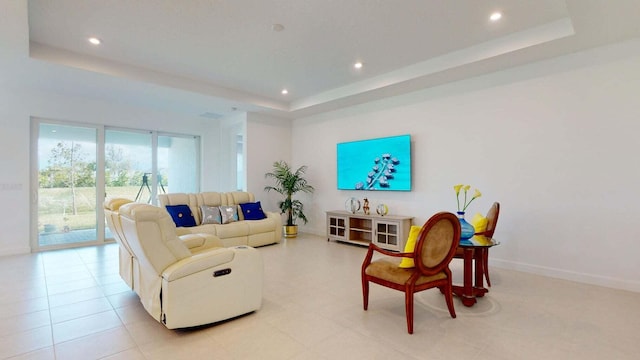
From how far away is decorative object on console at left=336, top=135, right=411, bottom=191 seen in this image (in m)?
5.30

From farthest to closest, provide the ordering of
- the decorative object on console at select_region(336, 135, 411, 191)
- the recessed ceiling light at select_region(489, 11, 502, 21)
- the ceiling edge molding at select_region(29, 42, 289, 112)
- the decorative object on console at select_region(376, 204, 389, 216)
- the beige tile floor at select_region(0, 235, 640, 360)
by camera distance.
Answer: the decorative object on console at select_region(376, 204, 389, 216)
the decorative object on console at select_region(336, 135, 411, 191)
the ceiling edge molding at select_region(29, 42, 289, 112)
the recessed ceiling light at select_region(489, 11, 502, 21)
the beige tile floor at select_region(0, 235, 640, 360)

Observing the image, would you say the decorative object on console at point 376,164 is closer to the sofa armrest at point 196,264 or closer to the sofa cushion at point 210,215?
the sofa cushion at point 210,215

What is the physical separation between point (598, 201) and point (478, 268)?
174 centimetres

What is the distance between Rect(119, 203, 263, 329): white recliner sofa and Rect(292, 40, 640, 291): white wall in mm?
3489

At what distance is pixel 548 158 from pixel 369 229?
9.57 ft

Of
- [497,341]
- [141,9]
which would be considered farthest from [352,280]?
[141,9]

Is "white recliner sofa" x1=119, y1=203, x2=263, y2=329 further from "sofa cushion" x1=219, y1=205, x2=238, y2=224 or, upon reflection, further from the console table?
the console table

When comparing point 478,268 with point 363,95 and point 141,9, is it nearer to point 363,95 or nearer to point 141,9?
point 363,95

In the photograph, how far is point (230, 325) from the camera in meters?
2.63

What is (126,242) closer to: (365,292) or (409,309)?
(365,292)

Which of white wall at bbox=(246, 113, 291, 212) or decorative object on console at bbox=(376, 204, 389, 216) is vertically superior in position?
white wall at bbox=(246, 113, 291, 212)

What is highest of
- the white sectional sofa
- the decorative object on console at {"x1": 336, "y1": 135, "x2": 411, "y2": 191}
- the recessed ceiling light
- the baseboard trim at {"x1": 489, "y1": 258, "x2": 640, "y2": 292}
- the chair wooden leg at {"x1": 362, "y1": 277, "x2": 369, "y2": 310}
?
the recessed ceiling light

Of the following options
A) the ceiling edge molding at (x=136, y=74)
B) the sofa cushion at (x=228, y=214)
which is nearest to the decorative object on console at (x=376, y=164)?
the ceiling edge molding at (x=136, y=74)

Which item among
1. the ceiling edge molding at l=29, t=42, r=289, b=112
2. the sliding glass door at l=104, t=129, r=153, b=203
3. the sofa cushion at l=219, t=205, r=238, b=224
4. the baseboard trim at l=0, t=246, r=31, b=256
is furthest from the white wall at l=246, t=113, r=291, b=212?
the baseboard trim at l=0, t=246, r=31, b=256
